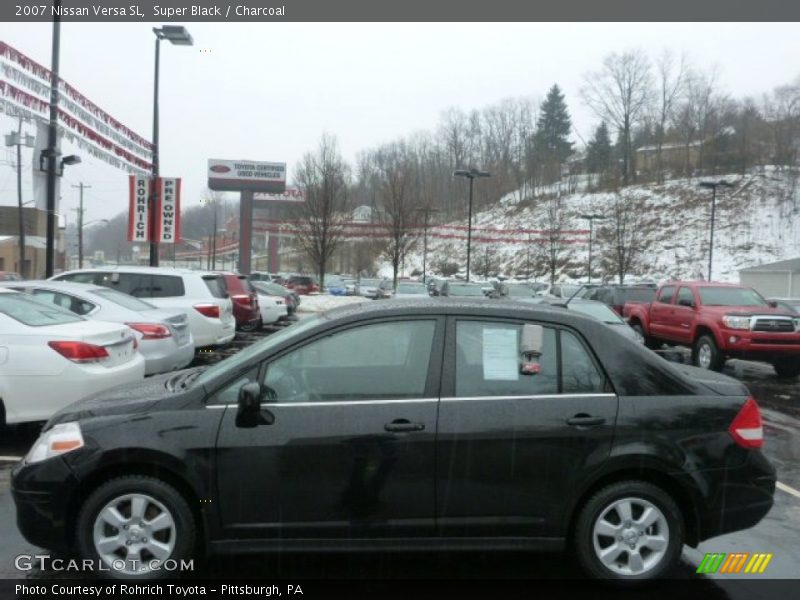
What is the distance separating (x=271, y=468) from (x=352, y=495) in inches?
18.4

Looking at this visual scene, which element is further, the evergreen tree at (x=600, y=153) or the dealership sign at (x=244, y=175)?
the evergreen tree at (x=600, y=153)

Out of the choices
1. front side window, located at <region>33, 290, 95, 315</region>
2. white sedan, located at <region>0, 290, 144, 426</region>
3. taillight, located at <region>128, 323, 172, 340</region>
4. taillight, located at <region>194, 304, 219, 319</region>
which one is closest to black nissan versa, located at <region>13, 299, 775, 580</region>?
white sedan, located at <region>0, 290, 144, 426</region>

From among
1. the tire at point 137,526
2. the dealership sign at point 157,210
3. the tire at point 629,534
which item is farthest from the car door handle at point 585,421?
the dealership sign at point 157,210

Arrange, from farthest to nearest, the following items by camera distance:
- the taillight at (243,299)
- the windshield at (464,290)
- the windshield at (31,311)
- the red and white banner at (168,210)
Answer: the windshield at (464,290) → the red and white banner at (168,210) → the taillight at (243,299) → the windshield at (31,311)

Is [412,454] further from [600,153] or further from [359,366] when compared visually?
[600,153]

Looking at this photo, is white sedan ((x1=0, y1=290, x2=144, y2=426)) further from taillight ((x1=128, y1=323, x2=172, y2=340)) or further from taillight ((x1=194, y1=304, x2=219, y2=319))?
taillight ((x1=194, y1=304, x2=219, y2=319))

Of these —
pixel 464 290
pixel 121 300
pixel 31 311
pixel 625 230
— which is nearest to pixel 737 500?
pixel 31 311

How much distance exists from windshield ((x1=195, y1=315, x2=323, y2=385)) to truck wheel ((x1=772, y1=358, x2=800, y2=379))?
483 inches

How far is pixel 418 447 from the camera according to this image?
3861 millimetres

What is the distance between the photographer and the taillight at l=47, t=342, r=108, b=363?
6762 mm

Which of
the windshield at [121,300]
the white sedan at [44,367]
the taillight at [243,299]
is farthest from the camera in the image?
the taillight at [243,299]

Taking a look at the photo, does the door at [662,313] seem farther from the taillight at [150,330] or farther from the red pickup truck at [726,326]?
the taillight at [150,330]

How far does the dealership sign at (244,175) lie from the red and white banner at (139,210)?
1056 inches

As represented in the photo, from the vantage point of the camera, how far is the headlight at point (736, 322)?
13.0 metres
